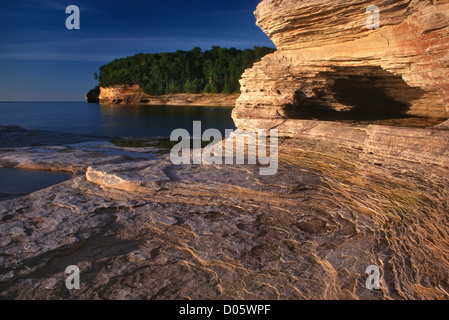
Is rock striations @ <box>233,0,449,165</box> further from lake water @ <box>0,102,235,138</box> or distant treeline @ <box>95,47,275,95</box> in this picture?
distant treeline @ <box>95,47,275,95</box>

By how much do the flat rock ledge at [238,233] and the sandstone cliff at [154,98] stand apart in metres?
57.7

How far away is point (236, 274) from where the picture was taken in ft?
11.4

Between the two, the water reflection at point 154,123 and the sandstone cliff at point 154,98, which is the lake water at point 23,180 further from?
the sandstone cliff at point 154,98

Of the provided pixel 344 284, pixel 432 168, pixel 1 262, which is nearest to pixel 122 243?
pixel 1 262

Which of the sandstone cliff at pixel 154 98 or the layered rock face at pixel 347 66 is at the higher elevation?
the sandstone cliff at pixel 154 98

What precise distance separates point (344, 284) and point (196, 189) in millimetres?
3246

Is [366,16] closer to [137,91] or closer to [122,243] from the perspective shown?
[122,243]

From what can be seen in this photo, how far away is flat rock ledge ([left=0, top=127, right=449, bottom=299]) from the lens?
3256 mm

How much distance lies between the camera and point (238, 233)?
14.3 ft

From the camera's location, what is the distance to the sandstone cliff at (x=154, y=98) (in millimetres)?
67375

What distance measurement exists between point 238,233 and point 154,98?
3347 inches

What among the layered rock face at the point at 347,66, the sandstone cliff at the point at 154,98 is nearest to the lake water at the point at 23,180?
the layered rock face at the point at 347,66

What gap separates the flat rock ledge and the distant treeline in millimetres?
58379

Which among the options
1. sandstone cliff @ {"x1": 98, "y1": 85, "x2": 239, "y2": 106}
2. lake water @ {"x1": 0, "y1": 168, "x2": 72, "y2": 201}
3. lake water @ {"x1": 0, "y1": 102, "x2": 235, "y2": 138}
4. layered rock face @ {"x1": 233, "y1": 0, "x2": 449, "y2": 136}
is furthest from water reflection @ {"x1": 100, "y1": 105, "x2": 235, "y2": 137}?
sandstone cliff @ {"x1": 98, "y1": 85, "x2": 239, "y2": 106}
